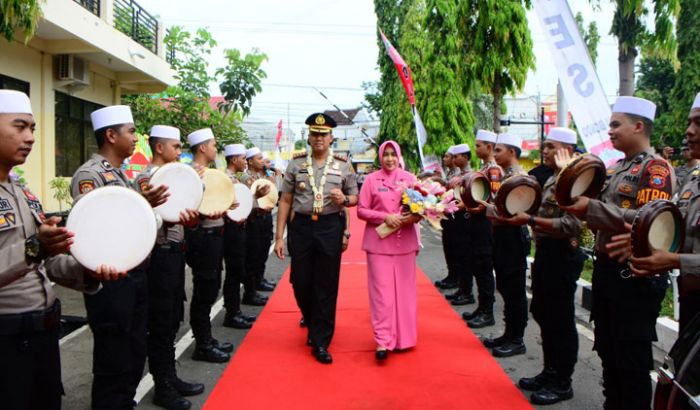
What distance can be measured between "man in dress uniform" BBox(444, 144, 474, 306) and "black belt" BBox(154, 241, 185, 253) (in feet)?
12.5

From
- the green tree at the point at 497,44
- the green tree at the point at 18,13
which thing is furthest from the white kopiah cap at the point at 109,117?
the green tree at the point at 497,44

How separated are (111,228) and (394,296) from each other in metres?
3.04

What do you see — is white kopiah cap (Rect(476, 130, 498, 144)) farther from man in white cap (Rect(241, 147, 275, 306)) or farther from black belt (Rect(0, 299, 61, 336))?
black belt (Rect(0, 299, 61, 336))

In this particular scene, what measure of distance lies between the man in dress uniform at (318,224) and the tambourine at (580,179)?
7.25 ft

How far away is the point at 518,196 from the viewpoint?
4.09 meters

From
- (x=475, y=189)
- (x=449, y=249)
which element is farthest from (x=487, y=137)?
(x=449, y=249)

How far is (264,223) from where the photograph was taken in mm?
7938

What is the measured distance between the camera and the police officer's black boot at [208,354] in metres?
4.79

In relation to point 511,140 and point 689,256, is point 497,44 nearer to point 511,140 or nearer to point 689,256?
point 511,140

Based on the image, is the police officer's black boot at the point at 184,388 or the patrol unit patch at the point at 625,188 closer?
the patrol unit patch at the point at 625,188

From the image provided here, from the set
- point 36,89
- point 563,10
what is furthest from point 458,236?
point 36,89

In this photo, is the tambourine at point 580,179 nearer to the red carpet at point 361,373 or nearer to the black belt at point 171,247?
the red carpet at point 361,373

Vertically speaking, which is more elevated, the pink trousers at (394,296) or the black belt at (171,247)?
the black belt at (171,247)

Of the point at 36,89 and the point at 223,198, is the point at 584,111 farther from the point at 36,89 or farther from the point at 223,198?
the point at 36,89
